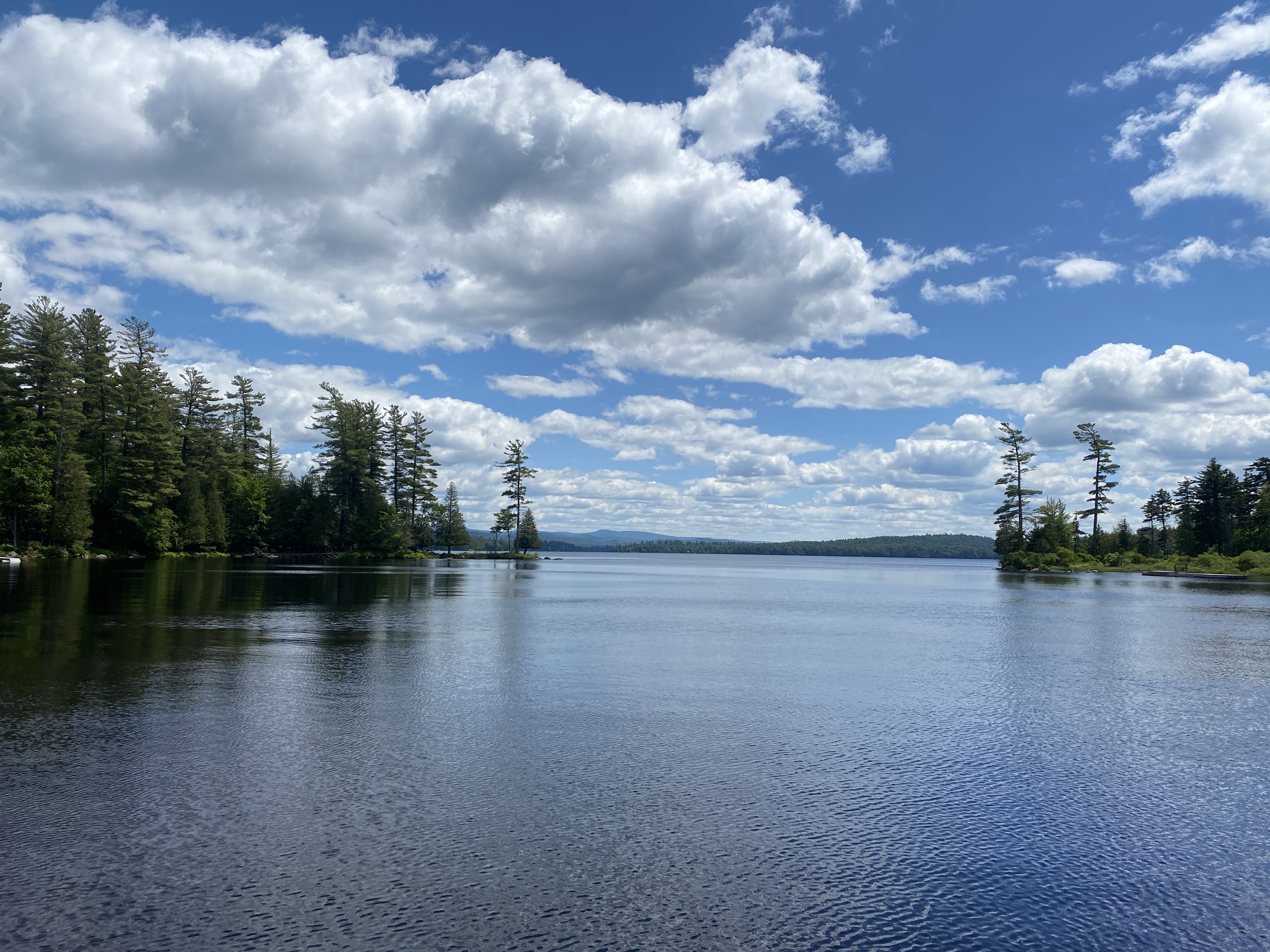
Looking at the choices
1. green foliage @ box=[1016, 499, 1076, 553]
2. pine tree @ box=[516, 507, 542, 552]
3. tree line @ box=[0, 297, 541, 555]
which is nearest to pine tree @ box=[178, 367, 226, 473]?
tree line @ box=[0, 297, 541, 555]

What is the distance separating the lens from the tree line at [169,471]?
2537 inches

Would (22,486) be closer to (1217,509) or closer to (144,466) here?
(144,466)

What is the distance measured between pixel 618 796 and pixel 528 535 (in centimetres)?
10651

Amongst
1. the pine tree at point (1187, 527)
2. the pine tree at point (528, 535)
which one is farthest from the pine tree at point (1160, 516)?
the pine tree at point (528, 535)

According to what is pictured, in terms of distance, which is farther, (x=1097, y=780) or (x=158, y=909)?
(x=1097, y=780)

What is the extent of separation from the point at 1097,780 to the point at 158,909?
10.7 meters

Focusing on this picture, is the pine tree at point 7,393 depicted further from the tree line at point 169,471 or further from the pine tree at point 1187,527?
the pine tree at point 1187,527

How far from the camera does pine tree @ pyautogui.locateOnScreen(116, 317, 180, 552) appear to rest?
72938mm

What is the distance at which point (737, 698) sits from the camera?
14609mm

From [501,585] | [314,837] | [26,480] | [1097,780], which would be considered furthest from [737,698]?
[26,480]

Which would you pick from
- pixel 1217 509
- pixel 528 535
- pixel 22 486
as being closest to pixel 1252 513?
pixel 1217 509

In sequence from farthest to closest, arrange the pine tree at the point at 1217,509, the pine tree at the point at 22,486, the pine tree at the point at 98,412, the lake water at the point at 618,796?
1. the pine tree at the point at 1217,509
2. the pine tree at the point at 98,412
3. the pine tree at the point at 22,486
4. the lake water at the point at 618,796

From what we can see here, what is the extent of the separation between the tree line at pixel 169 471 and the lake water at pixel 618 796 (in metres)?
53.6

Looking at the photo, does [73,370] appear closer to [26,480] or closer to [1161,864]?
[26,480]
